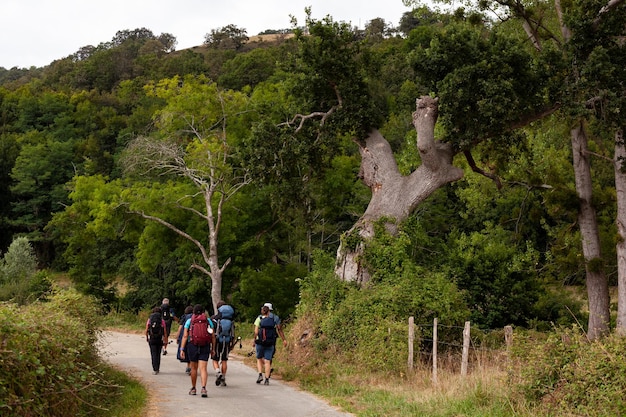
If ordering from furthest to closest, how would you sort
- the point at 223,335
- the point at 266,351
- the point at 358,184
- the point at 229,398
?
the point at 358,184, the point at 266,351, the point at 223,335, the point at 229,398

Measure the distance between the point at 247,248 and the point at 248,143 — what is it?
1385 cm

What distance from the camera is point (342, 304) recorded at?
19.4 meters

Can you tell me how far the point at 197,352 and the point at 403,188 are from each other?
10.3 metres

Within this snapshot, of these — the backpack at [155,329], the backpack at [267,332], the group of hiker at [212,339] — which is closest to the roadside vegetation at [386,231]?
the group of hiker at [212,339]

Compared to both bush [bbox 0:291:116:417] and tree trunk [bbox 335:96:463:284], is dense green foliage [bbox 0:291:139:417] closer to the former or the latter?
bush [bbox 0:291:116:417]

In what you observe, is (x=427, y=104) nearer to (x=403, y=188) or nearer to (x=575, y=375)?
(x=403, y=188)

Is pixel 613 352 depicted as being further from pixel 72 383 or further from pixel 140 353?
pixel 140 353

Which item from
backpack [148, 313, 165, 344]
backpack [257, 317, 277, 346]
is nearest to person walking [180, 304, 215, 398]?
backpack [257, 317, 277, 346]

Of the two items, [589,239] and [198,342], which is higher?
[589,239]

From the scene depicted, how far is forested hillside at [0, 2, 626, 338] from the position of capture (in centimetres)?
2066

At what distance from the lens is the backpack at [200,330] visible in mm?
13672

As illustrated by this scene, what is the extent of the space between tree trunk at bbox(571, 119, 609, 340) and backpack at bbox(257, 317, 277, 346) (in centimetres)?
1117

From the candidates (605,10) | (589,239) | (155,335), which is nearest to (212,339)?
(155,335)

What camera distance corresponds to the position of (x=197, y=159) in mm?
35156
